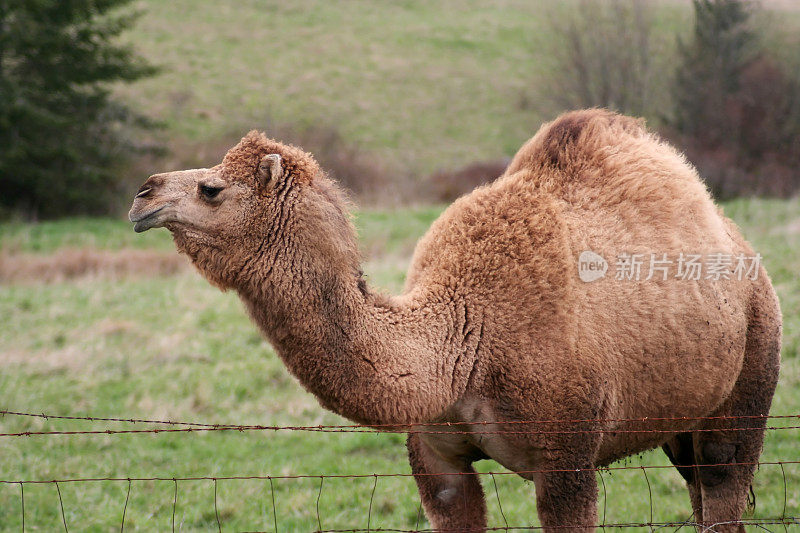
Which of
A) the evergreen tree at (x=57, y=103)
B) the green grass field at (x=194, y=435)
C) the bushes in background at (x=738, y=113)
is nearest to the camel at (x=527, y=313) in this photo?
the green grass field at (x=194, y=435)

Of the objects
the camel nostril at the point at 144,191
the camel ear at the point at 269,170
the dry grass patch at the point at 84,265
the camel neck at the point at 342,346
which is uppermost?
the camel ear at the point at 269,170

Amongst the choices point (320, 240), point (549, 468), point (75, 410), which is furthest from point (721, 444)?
point (75, 410)

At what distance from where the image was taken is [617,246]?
4586 mm

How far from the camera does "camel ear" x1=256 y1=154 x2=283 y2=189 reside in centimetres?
386

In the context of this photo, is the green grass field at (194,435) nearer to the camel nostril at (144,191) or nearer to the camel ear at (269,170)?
the camel ear at (269,170)

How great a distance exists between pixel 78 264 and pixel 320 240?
14.4 m

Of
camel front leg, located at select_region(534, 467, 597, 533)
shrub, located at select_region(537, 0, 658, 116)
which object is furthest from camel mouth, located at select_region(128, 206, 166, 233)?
shrub, located at select_region(537, 0, 658, 116)

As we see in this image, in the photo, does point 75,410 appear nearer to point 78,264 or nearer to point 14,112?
point 78,264

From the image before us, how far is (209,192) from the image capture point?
3832mm

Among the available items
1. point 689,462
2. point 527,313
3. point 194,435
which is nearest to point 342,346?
point 527,313

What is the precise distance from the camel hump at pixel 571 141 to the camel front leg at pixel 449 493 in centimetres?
180

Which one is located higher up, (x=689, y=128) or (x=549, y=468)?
(x=549, y=468)

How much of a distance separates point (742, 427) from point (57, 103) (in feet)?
82.4

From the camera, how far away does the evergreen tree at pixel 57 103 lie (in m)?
24.2
